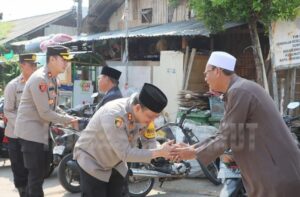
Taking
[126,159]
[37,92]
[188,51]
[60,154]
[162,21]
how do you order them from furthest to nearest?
1. [162,21]
2. [188,51]
3. [60,154]
4. [37,92]
5. [126,159]

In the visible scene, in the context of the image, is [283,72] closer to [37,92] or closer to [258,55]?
[258,55]

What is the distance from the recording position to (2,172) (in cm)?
837

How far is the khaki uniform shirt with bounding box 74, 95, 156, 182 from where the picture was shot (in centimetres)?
334

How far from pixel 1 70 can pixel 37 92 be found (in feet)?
55.4

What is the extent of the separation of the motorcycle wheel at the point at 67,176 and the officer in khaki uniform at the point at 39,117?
189cm

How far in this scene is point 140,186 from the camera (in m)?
6.82

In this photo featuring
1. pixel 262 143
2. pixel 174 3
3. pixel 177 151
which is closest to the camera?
pixel 262 143

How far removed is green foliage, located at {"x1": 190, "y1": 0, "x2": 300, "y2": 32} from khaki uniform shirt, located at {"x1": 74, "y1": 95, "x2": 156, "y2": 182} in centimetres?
468

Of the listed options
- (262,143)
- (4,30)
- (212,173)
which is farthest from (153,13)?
(4,30)

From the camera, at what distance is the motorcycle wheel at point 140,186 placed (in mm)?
6683

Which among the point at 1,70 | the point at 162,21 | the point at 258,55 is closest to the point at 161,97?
the point at 258,55

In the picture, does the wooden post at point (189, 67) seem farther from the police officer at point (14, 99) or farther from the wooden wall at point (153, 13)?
the police officer at point (14, 99)

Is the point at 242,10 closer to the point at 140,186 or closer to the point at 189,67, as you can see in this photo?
the point at 189,67

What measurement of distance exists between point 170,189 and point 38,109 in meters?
3.17
